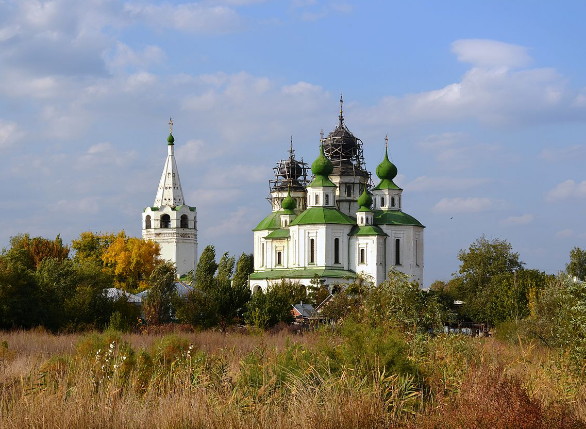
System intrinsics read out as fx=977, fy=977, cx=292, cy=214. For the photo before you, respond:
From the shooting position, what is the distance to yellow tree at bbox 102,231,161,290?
70.1 meters

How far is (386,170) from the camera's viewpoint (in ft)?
252

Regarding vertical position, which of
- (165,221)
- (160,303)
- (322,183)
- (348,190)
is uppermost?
(348,190)

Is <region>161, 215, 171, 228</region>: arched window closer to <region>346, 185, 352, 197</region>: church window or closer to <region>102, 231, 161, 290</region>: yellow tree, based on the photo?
<region>346, 185, 352, 197</region>: church window

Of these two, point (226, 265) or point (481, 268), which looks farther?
point (226, 265)

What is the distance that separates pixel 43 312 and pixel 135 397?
2457cm

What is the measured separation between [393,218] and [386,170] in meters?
4.52

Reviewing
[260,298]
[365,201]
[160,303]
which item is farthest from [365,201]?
[160,303]

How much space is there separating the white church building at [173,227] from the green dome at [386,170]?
2290 centimetres

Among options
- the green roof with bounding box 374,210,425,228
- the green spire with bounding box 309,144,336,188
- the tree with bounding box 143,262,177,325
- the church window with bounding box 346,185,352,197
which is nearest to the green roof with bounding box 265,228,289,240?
the green spire with bounding box 309,144,336,188

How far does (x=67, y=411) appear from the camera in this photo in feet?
30.8

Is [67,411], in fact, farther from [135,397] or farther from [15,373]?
[15,373]

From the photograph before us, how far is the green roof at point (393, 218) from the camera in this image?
73812mm

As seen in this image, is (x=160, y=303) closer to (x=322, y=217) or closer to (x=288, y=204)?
(x=322, y=217)

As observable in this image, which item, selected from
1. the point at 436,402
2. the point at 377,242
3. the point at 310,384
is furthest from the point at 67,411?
the point at 377,242
